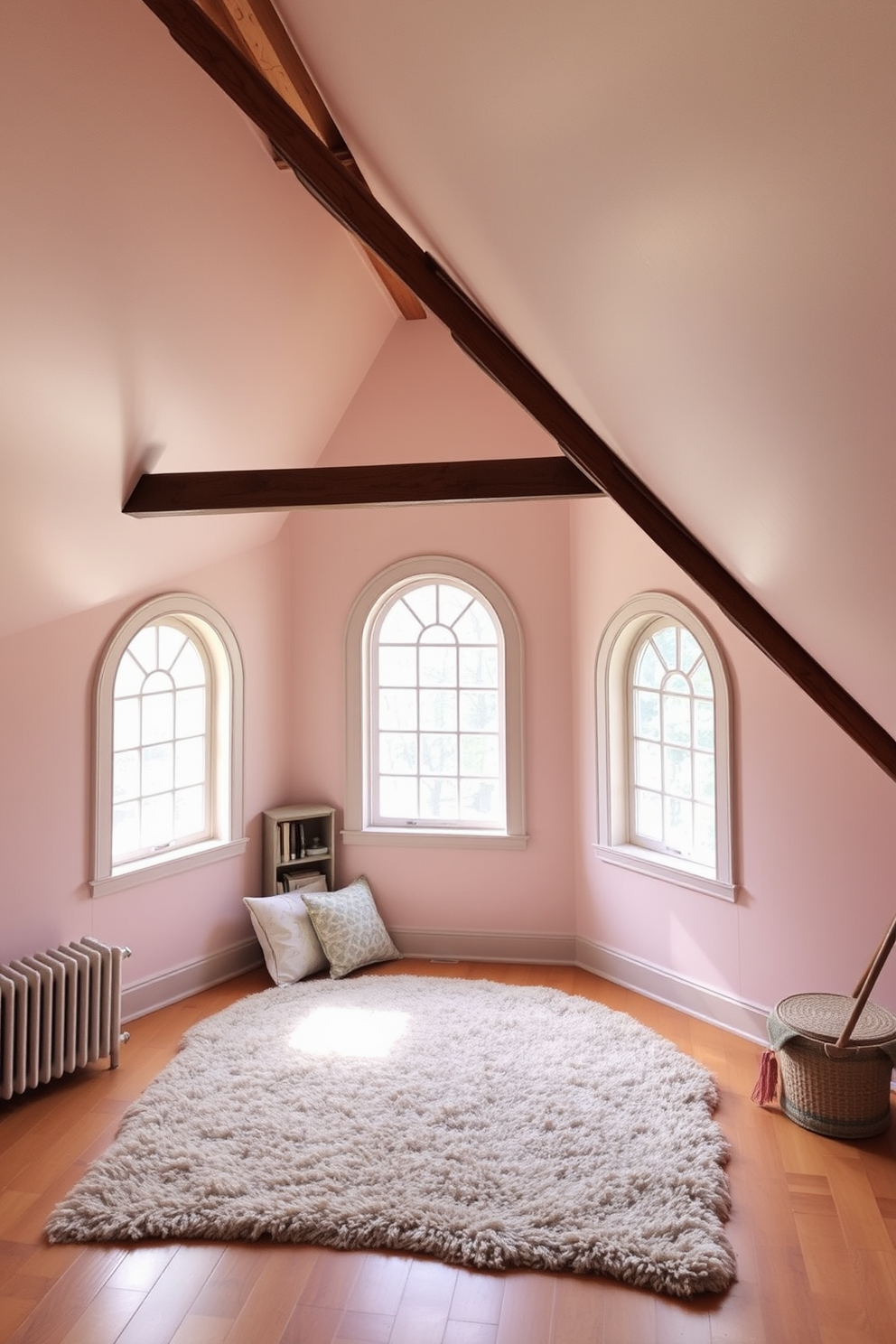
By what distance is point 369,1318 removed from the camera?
8.90 ft

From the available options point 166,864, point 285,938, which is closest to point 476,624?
point 285,938

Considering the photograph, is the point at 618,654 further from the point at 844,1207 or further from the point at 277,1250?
the point at 277,1250

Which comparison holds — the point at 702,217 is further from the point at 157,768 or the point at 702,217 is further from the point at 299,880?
the point at 299,880

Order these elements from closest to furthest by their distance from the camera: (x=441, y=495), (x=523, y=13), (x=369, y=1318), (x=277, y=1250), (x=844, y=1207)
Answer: (x=523, y=13)
(x=369, y=1318)
(x=277, y=1250)
(x=844, y=1207)
(x=441, y=495)

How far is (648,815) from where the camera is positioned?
5285mm

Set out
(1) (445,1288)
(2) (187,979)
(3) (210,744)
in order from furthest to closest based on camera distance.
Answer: (3) (210,744) < (2) (187,979) < (1) (445,1288)

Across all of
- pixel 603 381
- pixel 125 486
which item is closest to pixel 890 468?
pixel 603 381

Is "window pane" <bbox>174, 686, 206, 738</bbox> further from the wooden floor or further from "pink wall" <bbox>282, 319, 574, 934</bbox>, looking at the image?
the wooden floor

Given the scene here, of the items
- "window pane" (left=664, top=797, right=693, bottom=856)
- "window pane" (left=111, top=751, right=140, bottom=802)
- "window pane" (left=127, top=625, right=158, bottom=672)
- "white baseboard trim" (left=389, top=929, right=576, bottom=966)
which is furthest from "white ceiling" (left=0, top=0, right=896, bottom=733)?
"white baseboard trim" (left=389, top=929, right=576, bottom=966)

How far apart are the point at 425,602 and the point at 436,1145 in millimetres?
3205

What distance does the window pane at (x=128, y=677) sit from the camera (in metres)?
4.99

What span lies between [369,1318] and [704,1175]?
1.26 m

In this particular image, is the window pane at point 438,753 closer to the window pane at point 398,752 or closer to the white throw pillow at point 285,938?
the window pane at point 398,752

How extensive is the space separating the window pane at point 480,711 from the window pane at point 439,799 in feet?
1.22
